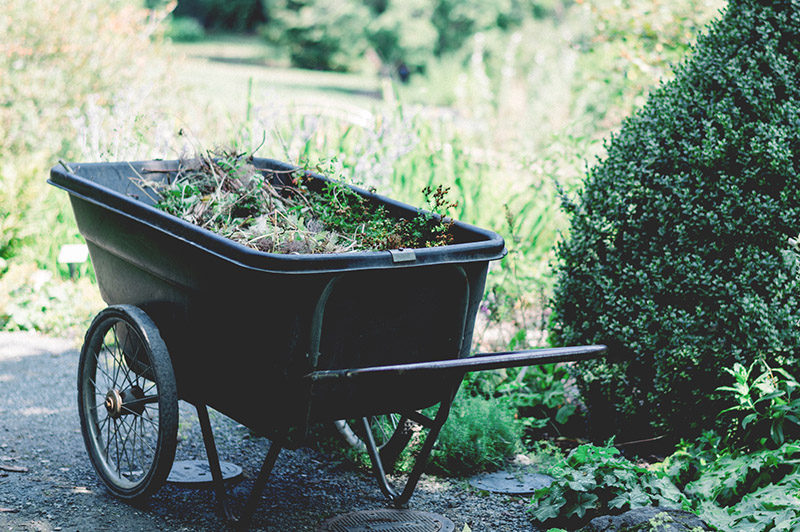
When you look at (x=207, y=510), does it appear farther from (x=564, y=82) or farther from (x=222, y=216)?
(x=564, y=82)

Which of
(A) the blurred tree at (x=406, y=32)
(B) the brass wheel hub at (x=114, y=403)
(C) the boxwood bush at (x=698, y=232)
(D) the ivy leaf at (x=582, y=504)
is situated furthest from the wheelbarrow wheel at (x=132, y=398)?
(A) the blurred tree at (x=406, y=32)

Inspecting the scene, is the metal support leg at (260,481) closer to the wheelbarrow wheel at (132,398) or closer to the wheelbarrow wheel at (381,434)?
the wheelbarrow wheel at (132,398)

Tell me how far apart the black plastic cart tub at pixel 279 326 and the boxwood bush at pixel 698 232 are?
976mm

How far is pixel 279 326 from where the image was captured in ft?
7.55

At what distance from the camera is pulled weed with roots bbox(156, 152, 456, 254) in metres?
2.76

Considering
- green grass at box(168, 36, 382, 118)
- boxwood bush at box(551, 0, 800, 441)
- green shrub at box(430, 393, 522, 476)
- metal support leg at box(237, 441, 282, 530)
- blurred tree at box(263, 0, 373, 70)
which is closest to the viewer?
metal support leg at box(237, 441, 282, 530)

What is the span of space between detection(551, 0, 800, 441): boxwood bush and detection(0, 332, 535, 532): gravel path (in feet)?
2.50

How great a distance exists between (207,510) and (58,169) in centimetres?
135

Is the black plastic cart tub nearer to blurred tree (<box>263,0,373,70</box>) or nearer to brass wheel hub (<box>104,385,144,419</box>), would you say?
brass wheel hub (<box>104,385,144,419</box>)

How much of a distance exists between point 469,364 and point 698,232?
4.67ft

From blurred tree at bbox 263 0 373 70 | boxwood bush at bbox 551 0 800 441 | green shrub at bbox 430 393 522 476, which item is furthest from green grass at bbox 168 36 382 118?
green shrub at bbox 430 393 522 476

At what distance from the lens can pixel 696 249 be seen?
10.7 ft

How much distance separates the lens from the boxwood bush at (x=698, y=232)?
315cm

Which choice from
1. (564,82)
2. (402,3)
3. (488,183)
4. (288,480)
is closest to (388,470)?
(288,480)
